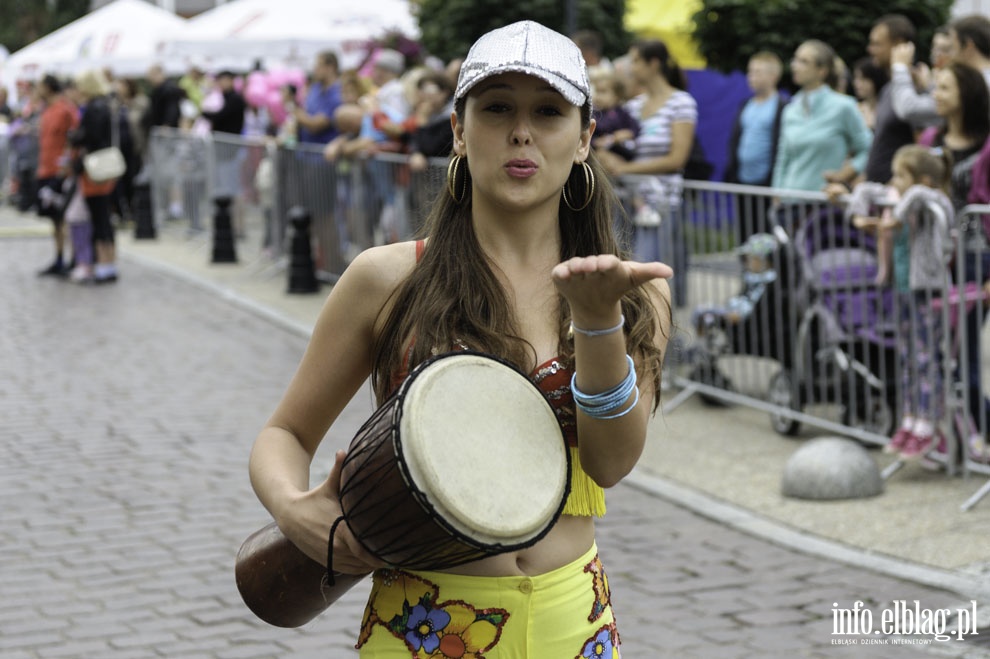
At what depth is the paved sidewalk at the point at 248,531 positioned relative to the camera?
5129 millimetres

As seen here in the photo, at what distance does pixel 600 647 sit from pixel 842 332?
530 cm

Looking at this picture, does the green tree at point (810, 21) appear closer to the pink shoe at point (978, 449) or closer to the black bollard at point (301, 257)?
the black bollard at point (301, 257)

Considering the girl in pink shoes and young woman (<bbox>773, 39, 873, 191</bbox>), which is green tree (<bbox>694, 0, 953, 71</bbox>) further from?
the girl in pink shoes

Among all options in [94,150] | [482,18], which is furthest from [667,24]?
[94,150]

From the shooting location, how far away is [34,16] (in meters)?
57.7

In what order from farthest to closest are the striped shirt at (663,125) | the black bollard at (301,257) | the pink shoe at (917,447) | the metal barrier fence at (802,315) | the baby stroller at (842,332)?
the black bollard at (301,257) < the striped shirt at (663,125) < the baby stroller at (842,332) < the pink shoe at (917,447) < the metal barrier fence at (802,315)

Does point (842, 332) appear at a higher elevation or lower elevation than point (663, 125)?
lower

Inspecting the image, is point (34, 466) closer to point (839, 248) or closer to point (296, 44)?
point (839, 248)

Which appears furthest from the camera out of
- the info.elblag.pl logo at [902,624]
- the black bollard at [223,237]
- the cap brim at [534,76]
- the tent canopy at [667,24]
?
the tent canopy at [667,24]

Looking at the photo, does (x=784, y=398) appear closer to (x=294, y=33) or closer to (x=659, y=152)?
(x=659, y=152)

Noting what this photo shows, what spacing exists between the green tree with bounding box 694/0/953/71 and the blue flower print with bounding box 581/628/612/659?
15.7m

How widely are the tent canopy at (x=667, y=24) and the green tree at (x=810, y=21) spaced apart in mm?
1834

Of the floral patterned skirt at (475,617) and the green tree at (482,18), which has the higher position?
the green tree at (482,18)

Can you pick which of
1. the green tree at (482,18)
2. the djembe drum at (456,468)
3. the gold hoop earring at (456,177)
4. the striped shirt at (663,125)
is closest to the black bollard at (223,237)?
the green tree at (482,18)
